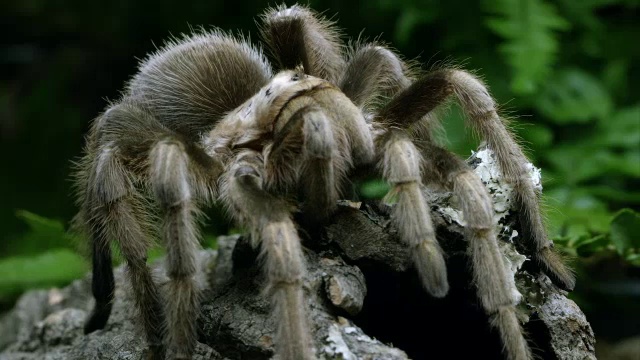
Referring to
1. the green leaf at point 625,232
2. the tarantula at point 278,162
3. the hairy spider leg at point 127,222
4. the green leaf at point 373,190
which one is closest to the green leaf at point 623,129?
the green leaf at point 625,232

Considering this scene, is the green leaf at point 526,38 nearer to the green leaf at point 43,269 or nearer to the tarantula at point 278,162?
the tarantula at point 278,162

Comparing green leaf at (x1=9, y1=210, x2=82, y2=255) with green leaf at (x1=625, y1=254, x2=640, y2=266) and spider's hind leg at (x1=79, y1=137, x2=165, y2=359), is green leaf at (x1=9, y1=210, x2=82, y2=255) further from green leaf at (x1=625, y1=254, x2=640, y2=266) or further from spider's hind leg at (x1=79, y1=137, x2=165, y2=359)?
green leaf at (x1=625, y1=254, x2=640, y2=266)

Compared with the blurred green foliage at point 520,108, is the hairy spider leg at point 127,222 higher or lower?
lower

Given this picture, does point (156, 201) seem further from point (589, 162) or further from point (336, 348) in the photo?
point (589, 162)

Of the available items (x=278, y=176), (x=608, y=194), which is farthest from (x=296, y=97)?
(x=608, y=194)

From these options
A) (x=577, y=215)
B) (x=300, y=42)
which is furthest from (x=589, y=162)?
(x=300, y=42)
